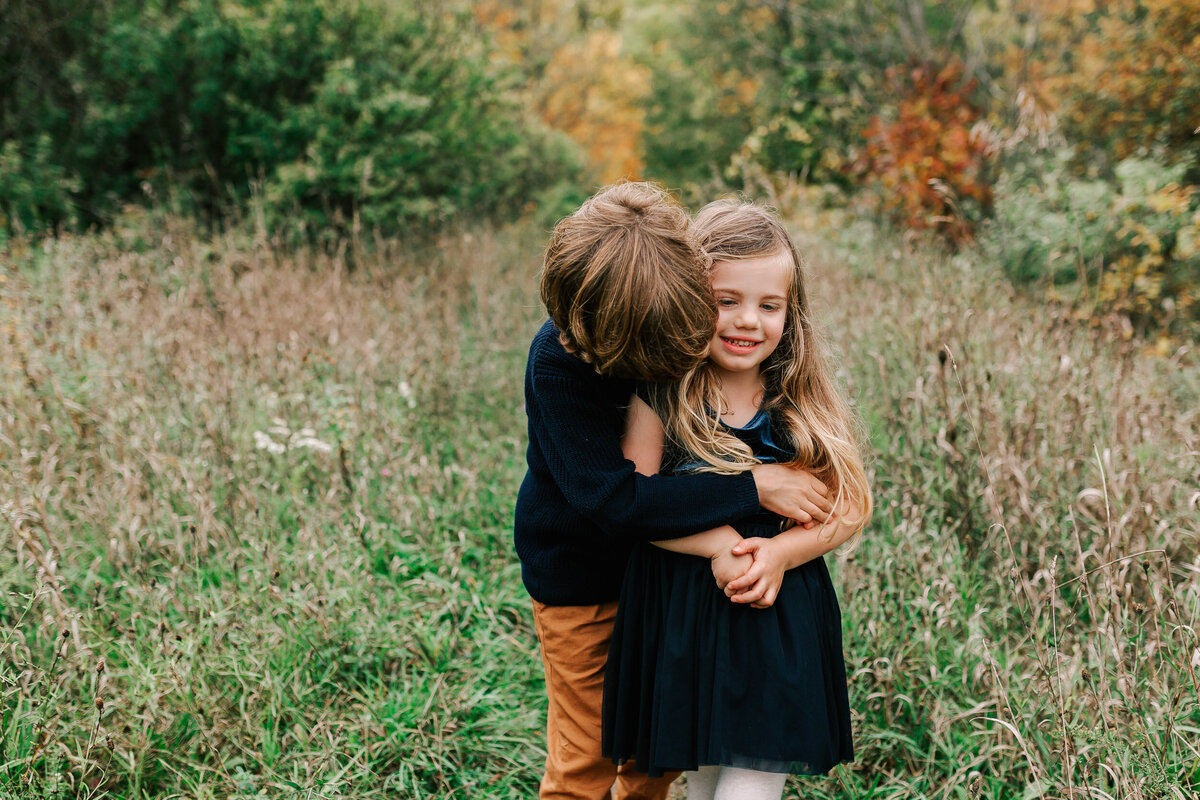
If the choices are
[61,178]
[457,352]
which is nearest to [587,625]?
[457,352]

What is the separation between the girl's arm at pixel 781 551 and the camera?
1627mm

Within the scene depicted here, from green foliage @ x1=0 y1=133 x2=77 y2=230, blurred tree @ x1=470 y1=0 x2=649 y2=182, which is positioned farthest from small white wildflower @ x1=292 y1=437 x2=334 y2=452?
blurred tree @ x1=470 y1=0 x2=649 y2=182

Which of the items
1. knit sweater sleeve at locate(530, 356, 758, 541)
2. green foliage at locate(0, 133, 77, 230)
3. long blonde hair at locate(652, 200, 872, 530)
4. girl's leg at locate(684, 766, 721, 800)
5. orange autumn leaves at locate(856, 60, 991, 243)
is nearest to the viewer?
knit sweater sleeve at locate(530, 356, 758, 541)

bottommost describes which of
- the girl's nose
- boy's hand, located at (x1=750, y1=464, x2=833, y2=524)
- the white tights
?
the white tights

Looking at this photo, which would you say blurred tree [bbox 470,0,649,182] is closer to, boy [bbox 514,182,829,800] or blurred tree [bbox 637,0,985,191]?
blurred tree [bbox 637,0,985,191]

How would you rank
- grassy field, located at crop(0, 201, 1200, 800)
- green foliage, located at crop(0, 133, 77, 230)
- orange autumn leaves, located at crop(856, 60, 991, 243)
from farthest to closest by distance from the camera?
orange autumn leaves, located at crop(856, 60, 991, 243), green foliage, located at crop(0, 133, 77, 230), grassy field, located at crop(0, 201, 1200, 800)

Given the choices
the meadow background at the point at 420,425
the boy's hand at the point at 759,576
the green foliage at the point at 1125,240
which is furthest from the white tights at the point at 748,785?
the green foliage at the point at 1125,240

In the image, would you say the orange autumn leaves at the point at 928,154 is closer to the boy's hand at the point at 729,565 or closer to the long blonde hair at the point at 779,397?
the long blonde hair at the point at 779,397

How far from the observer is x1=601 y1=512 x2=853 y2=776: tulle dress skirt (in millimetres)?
1638

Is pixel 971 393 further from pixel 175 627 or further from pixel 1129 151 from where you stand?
pixel 1129 151

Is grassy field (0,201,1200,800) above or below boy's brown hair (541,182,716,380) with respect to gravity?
below

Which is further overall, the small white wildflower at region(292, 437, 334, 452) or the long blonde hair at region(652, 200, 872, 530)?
the small white wildflower at region(292, 437, 334, 452)

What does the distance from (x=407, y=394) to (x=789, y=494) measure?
8.43ft

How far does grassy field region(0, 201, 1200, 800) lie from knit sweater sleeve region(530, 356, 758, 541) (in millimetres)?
591
